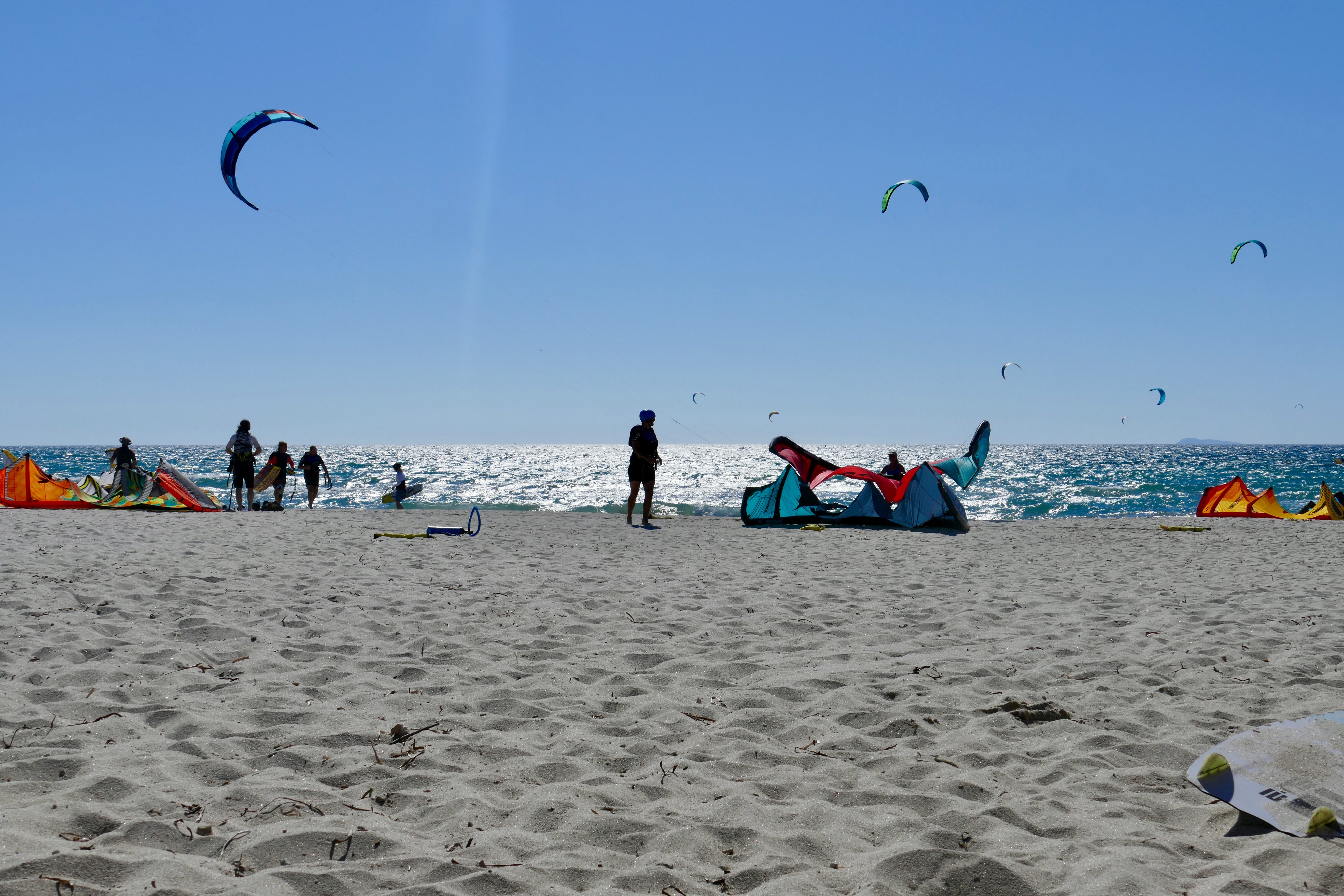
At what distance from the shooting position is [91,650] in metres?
4.10

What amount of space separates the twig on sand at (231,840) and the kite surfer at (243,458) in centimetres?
1278

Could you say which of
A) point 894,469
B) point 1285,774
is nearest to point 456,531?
point 894,469

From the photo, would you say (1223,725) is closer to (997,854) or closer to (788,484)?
Answer: (997,854)

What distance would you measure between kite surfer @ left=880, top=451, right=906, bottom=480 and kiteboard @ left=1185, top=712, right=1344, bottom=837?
35.8ft

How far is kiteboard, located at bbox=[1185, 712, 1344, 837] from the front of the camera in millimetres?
2504

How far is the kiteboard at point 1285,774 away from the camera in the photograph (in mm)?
2504

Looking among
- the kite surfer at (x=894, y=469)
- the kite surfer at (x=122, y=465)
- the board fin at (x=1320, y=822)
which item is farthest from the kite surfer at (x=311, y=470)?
the board fin at (x=1320, y=822)

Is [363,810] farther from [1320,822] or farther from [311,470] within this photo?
[311,470]

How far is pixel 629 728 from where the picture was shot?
131 inches

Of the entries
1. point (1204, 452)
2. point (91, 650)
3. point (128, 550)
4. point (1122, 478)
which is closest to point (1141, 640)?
point (91, 650)

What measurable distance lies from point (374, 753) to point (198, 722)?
797 millimetres

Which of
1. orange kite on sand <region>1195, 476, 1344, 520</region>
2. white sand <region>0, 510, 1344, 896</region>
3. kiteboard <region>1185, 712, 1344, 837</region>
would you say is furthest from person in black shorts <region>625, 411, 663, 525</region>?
orange kite on sand <region>1195, 476, 1344, 520</region>

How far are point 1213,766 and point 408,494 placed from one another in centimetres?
1684

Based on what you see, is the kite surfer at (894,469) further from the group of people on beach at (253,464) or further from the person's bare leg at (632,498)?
the group of people on beach at (253,464)
